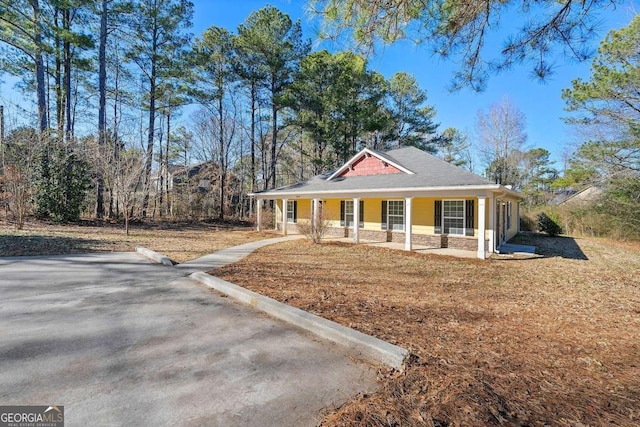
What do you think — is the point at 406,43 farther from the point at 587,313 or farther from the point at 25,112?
the point at 25,112

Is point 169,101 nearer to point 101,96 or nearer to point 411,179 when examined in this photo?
point 101,96

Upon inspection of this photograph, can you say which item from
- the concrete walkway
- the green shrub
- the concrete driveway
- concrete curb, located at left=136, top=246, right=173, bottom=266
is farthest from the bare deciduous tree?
the concrete driveway

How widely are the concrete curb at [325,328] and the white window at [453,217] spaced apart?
8936mm

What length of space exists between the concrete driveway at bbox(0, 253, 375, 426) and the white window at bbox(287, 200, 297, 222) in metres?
12.2

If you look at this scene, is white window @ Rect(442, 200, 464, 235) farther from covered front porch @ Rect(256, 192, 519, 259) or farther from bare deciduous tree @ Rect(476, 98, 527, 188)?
bare deciduous tree @ Rect(476, 98, 527, 188)

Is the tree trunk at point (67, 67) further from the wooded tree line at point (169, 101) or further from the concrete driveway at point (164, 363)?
the concrete driveway at point (164, 363)

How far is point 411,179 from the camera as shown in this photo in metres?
11.2

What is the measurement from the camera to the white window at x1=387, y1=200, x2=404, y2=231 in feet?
41.0

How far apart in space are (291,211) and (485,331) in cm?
1406

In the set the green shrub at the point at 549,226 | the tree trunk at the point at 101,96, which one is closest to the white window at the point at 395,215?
the green shrub at the point at 549,226

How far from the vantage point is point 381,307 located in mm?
4336

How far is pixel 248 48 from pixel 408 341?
2212 centimetres

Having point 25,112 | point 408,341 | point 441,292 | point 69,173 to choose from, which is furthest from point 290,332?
point 25,112
